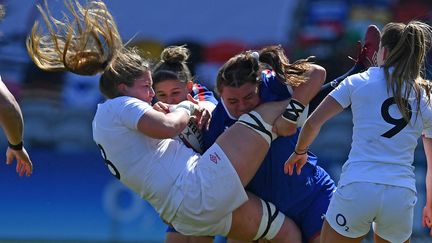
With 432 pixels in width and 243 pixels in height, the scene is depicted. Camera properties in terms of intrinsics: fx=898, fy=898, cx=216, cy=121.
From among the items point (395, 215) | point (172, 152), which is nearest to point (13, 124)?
point (172, 152)

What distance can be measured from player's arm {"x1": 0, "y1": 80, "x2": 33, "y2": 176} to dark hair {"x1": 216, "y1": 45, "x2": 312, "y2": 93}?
1096 mm

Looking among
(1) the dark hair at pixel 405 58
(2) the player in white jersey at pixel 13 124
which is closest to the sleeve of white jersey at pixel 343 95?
(1) the dark hair at pixel 405 58

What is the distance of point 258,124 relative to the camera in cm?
441

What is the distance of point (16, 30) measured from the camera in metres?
11.0

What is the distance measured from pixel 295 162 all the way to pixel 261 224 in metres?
0.37

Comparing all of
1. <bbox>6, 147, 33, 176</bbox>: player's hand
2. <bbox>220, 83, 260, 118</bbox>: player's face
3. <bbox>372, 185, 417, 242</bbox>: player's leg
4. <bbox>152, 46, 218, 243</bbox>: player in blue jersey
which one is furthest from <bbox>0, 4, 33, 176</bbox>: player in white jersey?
<bbox>372, 185, 417, 242</bbox>: player's leg

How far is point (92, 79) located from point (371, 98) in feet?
22.5

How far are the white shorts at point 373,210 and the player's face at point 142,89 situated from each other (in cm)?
105

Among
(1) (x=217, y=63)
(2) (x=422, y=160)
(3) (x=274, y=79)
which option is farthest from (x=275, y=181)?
(1) (x=217, y=63)

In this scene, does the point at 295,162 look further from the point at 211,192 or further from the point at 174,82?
the point at 174,82

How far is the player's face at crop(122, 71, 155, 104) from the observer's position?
4.44m

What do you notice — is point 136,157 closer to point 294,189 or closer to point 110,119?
point 110,119

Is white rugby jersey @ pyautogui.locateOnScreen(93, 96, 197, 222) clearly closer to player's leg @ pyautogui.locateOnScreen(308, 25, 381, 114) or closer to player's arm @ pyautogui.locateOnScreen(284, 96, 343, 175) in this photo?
player's arm @ pyautogui.locateOnScreen(284, 96, 343, 175)

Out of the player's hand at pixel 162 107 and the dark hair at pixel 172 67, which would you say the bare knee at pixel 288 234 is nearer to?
the player's hand at pixel 162 107
